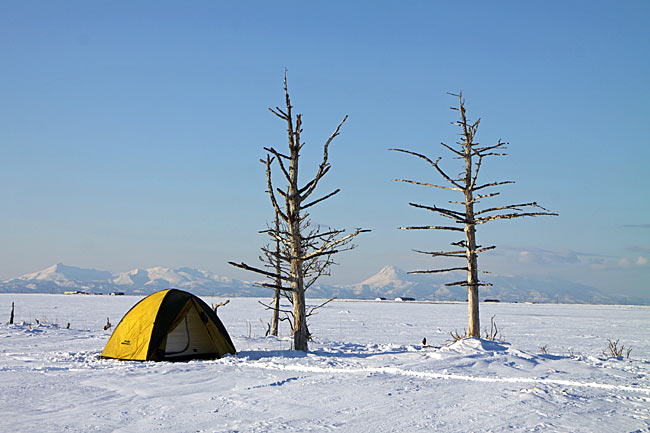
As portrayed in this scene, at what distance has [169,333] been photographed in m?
14.2

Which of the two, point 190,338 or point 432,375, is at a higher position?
point 190,338

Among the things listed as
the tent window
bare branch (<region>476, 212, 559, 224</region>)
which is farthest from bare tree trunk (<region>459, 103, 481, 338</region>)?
the tent window

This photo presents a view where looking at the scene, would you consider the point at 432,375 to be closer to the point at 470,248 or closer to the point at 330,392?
the point at 330,392

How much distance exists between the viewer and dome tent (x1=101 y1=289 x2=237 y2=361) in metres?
13.8

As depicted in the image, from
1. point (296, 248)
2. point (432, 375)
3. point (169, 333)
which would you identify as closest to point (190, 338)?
point (169, 333)

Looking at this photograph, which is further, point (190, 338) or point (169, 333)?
point (190, 338)

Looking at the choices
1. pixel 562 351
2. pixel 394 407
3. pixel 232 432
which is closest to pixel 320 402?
pixel 394 407

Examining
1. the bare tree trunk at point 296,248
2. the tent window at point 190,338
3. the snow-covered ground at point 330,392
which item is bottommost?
the snow-covered ground at point 330,392

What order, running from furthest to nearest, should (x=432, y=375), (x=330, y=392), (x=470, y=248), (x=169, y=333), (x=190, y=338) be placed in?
(x=470, y=248) → (x=190, y=338) → (x=169, y=333) → (x=432, y=375) → (x=330, y=392)

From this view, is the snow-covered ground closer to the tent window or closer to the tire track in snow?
the tire track in snow

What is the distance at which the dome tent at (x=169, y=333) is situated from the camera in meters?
13.8

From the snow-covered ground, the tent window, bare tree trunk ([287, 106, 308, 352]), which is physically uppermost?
bare tree trunk ([287, 106, 308, 352])

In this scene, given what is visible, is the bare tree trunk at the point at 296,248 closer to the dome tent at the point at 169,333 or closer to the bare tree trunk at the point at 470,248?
the dome tent at the point at 169,333

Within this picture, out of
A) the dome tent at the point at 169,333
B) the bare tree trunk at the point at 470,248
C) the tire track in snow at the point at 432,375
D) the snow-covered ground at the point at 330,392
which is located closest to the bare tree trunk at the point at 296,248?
the snow-covered ground at the point at 330,392
